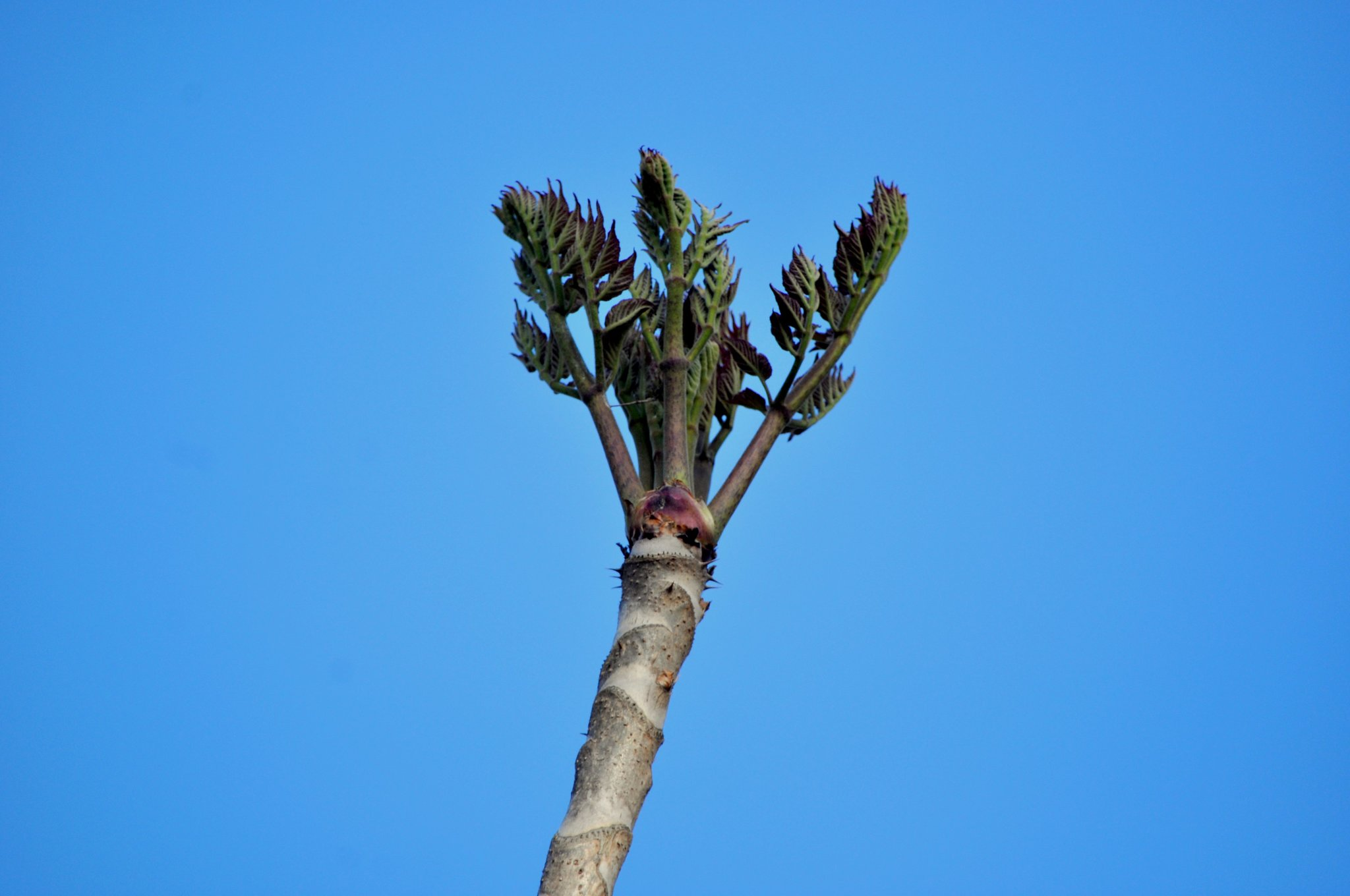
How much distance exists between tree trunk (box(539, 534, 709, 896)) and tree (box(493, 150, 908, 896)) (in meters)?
0.04

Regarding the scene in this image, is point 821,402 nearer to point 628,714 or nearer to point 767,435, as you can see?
point 767,435

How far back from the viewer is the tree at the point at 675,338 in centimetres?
434

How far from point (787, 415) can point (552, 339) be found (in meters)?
0.94

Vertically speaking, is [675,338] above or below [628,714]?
above

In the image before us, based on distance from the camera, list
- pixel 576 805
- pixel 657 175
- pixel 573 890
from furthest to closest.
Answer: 1. pixel 657 175
2. pixel 576 805
3. pixel 573 890

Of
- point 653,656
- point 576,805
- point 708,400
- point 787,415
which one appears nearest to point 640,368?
point 708,400

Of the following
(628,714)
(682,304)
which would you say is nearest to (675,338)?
(682,304)

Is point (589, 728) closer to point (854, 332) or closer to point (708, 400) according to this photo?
point (708, 400)

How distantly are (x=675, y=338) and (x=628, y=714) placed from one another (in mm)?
1390

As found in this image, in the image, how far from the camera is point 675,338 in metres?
4.46

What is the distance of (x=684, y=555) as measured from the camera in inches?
161

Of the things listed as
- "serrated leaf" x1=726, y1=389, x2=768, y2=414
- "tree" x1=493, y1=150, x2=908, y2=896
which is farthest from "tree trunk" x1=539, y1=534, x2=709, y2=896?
"serrated leaf" x1=726, y1=389, x2=768, y2=414

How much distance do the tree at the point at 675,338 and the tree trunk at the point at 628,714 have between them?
0.14 ft

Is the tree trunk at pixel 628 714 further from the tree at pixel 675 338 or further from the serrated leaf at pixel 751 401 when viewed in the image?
the serrated leaf at pixel 751 401
